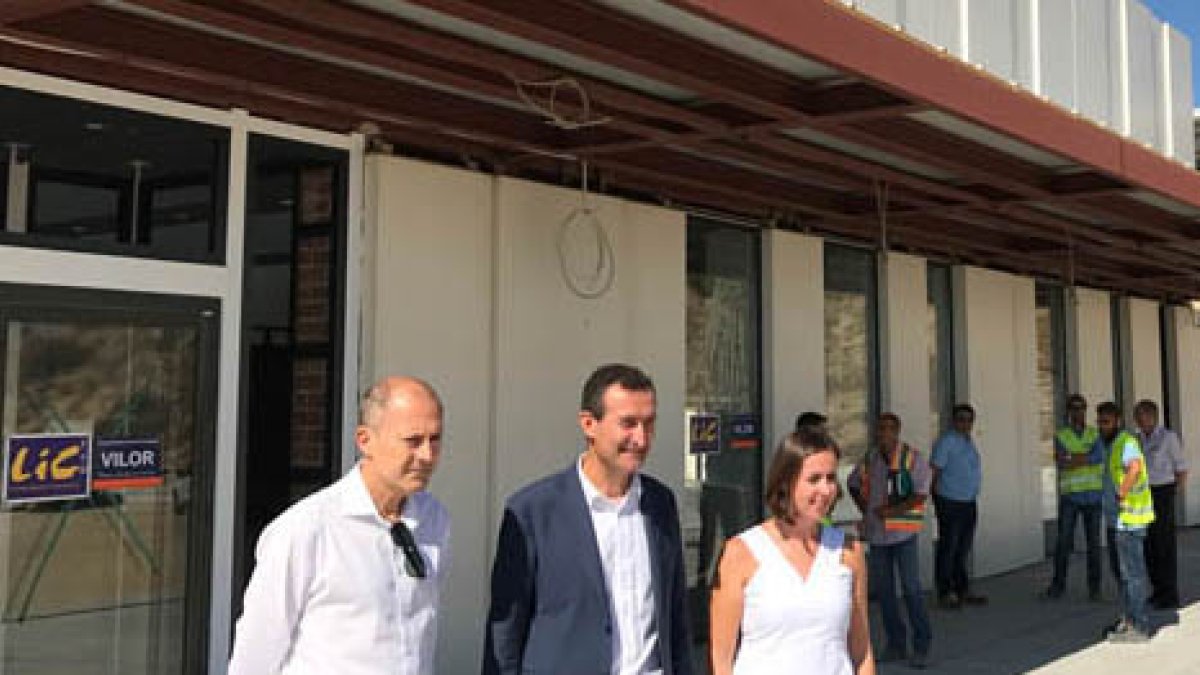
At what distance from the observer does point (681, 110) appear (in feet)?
19.7

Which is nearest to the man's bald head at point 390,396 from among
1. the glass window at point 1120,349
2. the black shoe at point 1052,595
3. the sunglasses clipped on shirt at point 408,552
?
the sunglasses clipped on shirt at point 408,552

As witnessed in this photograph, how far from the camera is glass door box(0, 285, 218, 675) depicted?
4992 mm

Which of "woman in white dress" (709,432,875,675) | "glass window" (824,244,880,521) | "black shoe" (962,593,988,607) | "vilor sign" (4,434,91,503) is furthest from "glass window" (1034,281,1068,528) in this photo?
"vilor sign" (4,434,91,503)

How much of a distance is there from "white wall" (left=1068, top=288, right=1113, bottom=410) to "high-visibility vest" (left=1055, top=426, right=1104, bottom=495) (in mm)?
3653

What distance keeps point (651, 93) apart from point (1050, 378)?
9146 millimetres

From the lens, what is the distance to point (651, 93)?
6035 millimetres

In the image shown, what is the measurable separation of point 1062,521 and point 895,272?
2.58 meters

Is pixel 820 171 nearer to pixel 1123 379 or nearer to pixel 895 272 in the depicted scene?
pixel 895 272

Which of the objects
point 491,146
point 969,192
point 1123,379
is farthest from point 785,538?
point 1123,379

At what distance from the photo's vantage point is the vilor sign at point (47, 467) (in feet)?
16.1

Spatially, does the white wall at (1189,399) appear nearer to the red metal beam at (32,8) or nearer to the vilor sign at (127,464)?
the vilor sign at (127,464)

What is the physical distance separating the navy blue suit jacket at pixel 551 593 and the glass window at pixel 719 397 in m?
5.30

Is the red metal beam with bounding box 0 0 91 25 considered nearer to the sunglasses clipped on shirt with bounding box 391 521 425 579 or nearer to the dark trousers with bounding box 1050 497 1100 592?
the sunglasses clipped on shirt with bounding box 391 521 425 579

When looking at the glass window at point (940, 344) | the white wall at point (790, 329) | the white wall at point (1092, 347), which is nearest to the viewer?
the white wall at point (790, 329)
